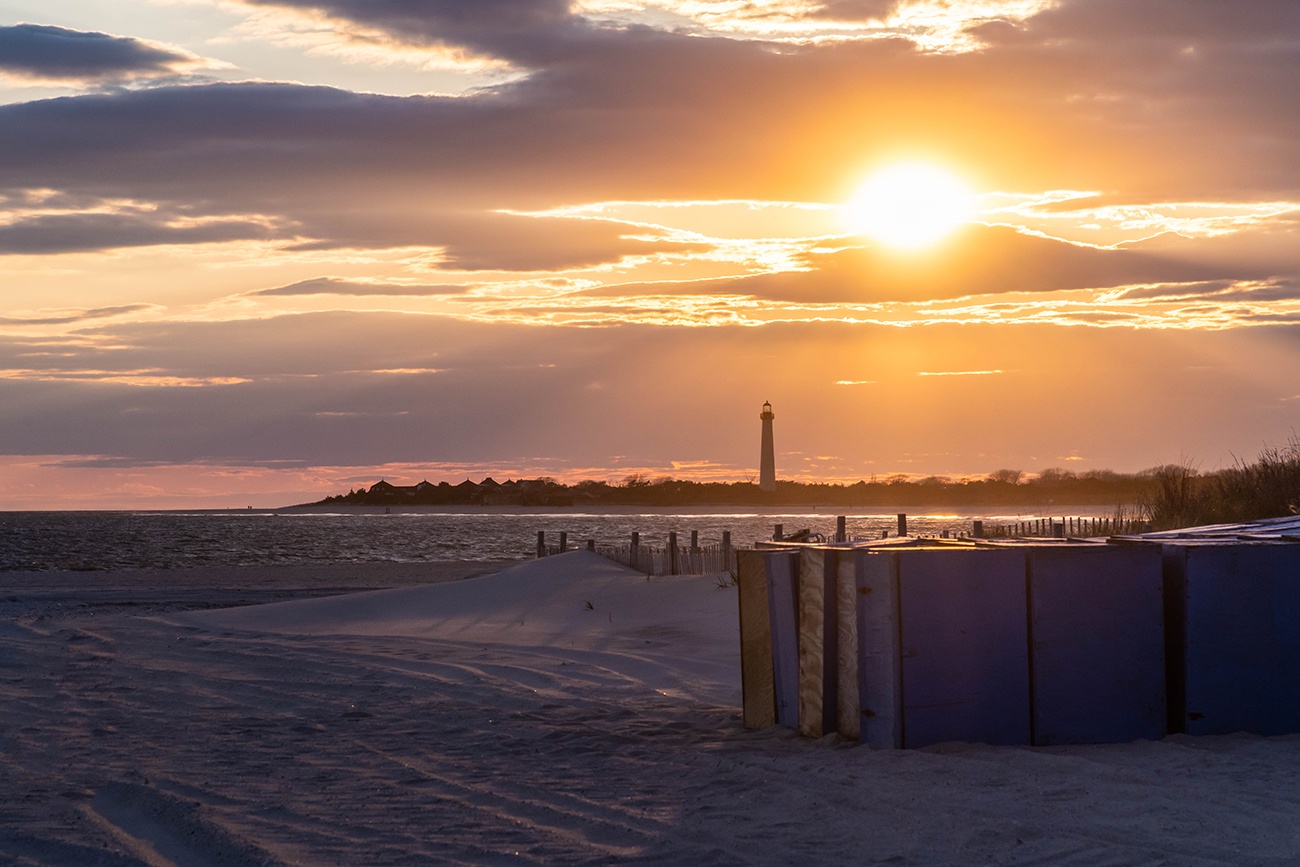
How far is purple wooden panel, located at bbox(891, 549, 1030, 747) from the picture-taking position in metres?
7.13

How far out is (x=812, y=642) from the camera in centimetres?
773

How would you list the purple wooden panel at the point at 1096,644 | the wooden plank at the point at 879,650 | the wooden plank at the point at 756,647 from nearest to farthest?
the wooden plank at the point at 879,650 → the purple wooden panel at the point at 1096,644 → the wooden plank at the point at 756,647

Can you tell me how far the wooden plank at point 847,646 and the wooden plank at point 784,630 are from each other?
44cm

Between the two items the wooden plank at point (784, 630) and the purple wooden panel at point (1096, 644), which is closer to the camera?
the purple wooden panel at point (1096, 644)

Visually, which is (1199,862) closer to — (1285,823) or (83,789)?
(1285,823)

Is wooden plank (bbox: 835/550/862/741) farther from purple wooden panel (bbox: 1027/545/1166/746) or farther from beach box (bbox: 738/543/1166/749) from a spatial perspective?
purple wooden panel (bbox: 1027/545/1166/746)

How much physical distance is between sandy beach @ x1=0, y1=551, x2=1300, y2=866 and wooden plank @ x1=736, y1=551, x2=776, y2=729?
0.81 feet

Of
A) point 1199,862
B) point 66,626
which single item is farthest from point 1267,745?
point 66,626

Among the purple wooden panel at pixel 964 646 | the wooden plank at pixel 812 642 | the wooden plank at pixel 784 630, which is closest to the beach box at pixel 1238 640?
the purple wooden panel at pixel 964 646

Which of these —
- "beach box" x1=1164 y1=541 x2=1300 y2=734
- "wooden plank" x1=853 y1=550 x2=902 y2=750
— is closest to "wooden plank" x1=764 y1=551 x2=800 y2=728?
"wooden plank" x1=853 y1=550 x2=902 y2=750

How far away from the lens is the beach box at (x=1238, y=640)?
7465 mm

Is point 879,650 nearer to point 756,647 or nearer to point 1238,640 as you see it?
point 756,647

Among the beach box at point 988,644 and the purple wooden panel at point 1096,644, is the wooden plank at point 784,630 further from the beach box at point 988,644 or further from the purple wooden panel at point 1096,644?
the purple wooden panel at point 1096,644

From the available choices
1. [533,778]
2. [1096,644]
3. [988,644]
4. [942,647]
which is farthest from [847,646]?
[533,778]
